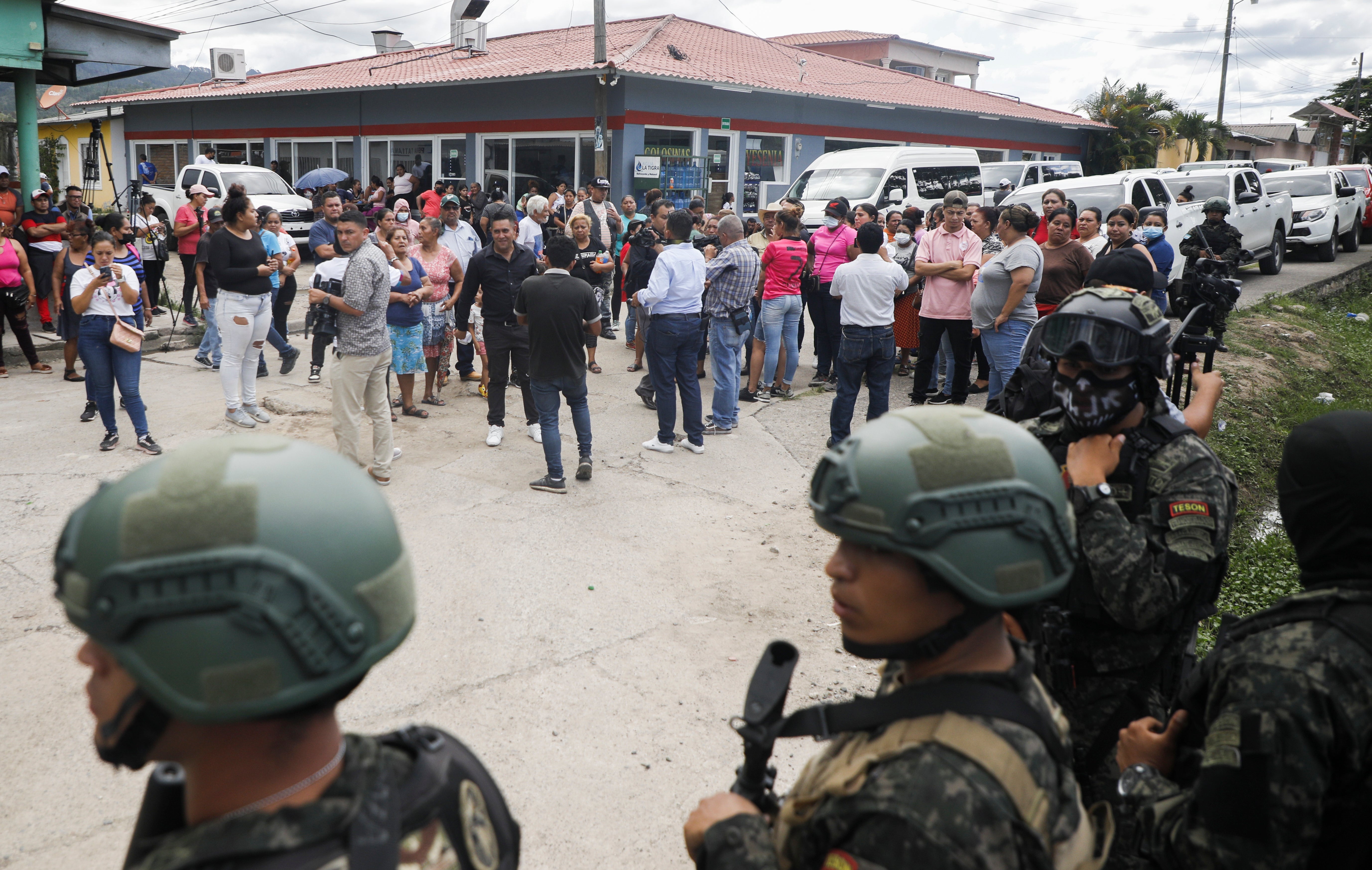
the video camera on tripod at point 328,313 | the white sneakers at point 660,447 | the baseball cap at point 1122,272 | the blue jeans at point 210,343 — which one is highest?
the baseball cap at point 1122,272

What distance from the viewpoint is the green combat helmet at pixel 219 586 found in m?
1.05

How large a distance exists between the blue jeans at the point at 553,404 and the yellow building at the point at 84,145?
101ft

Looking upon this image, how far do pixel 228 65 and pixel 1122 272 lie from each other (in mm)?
30134

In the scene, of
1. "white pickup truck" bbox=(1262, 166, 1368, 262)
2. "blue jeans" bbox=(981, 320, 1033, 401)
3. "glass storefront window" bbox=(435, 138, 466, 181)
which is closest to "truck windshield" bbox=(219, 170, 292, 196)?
"glass storefront window" bbox=(435, 138, 466, 181)

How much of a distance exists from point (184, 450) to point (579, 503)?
5191 mm

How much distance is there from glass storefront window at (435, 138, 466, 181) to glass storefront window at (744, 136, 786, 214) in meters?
6.72

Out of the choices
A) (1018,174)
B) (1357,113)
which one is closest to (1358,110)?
(1357,113)

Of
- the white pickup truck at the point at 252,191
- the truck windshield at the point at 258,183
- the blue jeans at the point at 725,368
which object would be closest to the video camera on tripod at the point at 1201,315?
the blue jeans at the point at 725,368

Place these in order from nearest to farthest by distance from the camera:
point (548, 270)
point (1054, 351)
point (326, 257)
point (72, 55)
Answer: point (1054, 351)
point (548, 270)
point (326, 257)
point (72, 55)

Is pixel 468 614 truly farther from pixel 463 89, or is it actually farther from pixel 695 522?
pixel 463 89

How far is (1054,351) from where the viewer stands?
257 cm

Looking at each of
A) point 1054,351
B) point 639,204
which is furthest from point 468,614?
point 639,204

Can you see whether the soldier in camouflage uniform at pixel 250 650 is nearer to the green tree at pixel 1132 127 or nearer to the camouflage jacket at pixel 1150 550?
the camouflage jacket at pixel 1150 550

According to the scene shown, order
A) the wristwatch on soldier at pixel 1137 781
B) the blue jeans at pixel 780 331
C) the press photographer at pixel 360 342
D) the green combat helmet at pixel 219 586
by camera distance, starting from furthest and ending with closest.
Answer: the blue jeans at pixel 780 331 < the press photographer at pixel 360 342 < the wristwatch on soldier at pixel 1137 781 < the green combat helmet at pixel 219 586
